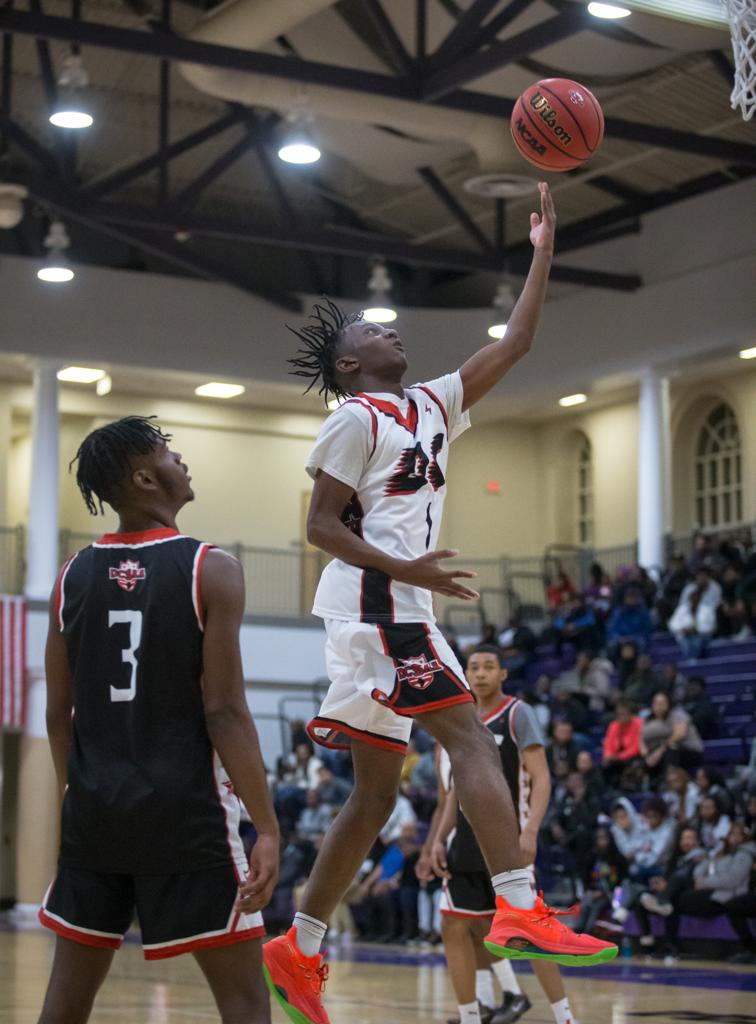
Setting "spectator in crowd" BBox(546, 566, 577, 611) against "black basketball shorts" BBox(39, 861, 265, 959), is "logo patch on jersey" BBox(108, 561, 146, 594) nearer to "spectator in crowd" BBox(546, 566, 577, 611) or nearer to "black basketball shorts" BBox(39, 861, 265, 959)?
"black basketball shorts" BBox(39, 861, 265, 959)

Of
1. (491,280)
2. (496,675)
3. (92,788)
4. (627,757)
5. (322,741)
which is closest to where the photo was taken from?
(92,788)

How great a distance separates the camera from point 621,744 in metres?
17.8

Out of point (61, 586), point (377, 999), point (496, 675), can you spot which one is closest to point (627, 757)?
point (377, 999)

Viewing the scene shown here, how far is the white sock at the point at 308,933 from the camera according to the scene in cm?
531

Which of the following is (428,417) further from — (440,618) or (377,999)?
(440,618)

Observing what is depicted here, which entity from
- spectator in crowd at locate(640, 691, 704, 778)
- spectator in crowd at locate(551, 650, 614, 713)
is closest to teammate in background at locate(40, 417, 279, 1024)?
spectator in crowd at locate(640, 691, 704, 778)

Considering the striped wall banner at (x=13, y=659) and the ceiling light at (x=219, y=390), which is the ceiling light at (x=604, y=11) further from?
the ceiling light at (x=219, y=390)

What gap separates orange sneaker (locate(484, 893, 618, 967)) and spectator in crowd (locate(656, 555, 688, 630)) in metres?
16.9

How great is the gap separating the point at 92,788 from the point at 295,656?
2139 centimetres

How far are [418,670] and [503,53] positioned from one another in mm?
12110

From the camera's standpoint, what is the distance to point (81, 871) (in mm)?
4121

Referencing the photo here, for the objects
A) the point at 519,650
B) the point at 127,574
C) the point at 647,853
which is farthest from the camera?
the point at 519,650

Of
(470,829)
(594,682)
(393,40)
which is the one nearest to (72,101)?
(393,40)

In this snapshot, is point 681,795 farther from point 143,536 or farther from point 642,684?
point 143,536
